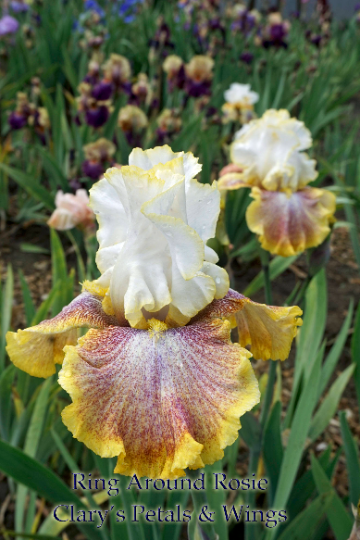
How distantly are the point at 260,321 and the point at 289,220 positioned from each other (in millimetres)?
651

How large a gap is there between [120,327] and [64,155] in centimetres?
276

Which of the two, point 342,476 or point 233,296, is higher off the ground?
point 233,296

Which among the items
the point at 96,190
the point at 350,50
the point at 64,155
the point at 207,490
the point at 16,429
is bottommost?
the point at 16,429

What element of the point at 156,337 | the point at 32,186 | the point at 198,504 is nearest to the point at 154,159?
the point at 156,337

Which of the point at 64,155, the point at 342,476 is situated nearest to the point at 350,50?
the point at 64,155

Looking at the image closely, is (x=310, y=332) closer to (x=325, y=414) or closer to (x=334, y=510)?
(x=325, y=414)

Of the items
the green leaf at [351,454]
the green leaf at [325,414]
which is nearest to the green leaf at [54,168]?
the green leaf at [325,414]

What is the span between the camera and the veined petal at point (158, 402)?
51 cm

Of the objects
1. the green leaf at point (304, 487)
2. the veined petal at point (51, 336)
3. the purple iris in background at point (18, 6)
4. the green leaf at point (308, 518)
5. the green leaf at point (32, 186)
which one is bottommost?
the green leaf at point (304, 487)

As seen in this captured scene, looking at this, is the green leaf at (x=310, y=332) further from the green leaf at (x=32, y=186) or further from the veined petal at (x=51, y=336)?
the green leaf at (x=32, y=186)

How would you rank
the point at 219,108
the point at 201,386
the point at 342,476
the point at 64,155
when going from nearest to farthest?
the point at 201,386
the point at 342,476
the point at 64,155
the point at 219,108

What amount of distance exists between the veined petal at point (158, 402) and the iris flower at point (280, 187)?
74cm

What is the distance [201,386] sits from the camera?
0.54m

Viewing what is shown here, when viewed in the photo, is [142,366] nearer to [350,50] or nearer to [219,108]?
[219,108]
